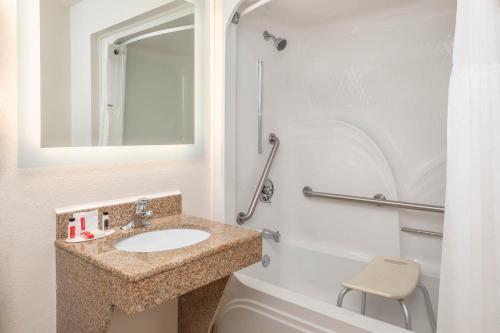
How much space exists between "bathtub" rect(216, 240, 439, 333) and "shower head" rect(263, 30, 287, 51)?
4.38 feet

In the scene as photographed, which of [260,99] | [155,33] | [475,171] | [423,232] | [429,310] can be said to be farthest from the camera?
[260,99]

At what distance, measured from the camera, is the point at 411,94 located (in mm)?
2037

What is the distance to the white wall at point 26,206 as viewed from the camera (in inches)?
45.8

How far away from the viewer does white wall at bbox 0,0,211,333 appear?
1.16 meters

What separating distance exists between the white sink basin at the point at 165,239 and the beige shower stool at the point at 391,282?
72 centimetres

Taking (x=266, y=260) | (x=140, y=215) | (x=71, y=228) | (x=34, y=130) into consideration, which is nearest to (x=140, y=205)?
(x=140, y=215)

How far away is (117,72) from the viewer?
1.49 metres

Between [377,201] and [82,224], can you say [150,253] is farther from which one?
[377,201]

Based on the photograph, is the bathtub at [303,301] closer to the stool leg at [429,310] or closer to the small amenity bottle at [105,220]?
the stool leg at [429,310]

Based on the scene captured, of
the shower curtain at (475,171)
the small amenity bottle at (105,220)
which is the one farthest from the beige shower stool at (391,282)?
the small amenity bottle at (105,220)

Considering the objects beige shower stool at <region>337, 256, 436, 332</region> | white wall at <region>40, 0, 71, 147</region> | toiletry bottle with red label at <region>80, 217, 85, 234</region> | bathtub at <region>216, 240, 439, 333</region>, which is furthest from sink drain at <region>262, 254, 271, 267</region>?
white wall at <region>40, 0, 71, 147</region>

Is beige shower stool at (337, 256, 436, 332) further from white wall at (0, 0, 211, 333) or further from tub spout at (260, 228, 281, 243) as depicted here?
white wall at (0, 0, 211, 333)

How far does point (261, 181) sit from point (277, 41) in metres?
0.96

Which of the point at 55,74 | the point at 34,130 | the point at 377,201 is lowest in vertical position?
the point at 377,201
